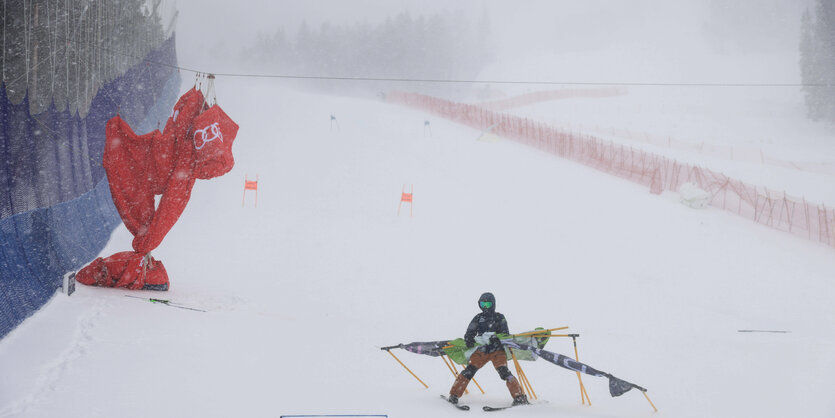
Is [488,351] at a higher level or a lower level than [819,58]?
lower

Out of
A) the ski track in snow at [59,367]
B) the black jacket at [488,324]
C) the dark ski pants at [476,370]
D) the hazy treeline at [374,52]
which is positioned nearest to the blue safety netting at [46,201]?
the ski track in snow at [59,367]

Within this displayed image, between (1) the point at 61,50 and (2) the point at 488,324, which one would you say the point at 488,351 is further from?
(1) the point at 61,50

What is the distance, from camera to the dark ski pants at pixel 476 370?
647 centimetres

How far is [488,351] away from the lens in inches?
257

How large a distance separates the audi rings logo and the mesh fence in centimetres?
2001

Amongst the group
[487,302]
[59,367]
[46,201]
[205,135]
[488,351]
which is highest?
[205,135]

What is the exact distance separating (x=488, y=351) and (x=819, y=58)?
213ft

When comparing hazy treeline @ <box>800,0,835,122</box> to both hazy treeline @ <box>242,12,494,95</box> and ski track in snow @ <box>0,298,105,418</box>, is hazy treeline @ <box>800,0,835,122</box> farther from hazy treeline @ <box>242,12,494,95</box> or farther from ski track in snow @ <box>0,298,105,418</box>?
ski track in snow @ <box>0,298,105,418</box>

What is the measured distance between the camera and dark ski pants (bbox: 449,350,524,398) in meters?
6.47

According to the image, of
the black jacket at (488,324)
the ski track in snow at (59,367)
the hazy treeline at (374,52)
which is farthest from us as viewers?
the hazy treeline at (374,52)

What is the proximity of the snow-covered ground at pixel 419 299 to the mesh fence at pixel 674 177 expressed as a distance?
109 centimetres

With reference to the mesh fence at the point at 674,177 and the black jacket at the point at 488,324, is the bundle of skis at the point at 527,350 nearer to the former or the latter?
the black jacket at the point at 488,324

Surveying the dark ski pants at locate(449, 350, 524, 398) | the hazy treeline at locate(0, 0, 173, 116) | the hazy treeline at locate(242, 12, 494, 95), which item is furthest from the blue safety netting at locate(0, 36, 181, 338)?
the hazy treeline at locate(242, 12, 494, 95)

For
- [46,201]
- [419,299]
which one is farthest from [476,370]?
[46,201]
